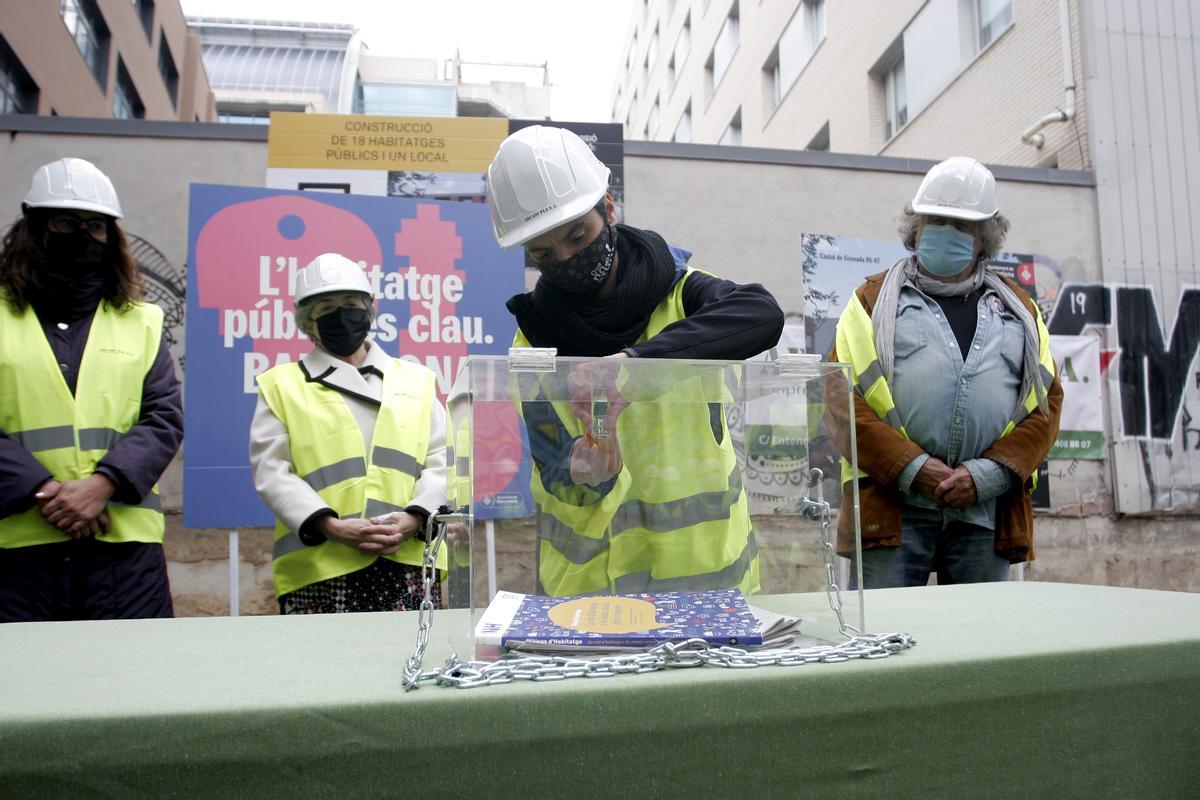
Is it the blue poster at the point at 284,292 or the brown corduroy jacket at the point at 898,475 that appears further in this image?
the blue poster at the point at 284,292

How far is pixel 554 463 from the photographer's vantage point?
3.85ft

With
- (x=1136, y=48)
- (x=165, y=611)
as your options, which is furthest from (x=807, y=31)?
(x=165, y=611)

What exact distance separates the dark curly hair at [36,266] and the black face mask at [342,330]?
57 cm

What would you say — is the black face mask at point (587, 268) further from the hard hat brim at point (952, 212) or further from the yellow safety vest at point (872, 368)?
the hard hat brim at point (952, 212)

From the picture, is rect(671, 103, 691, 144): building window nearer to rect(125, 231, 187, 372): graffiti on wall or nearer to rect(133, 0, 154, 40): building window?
rect(133, 0, 154, 40): building window

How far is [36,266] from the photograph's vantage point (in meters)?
2.40

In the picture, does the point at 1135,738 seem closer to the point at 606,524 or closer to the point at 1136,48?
the point at 606,524

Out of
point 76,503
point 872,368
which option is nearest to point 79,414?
point 76,503

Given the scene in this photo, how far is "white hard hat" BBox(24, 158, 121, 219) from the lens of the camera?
96.7 inches

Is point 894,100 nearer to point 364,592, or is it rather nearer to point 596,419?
point 364,592

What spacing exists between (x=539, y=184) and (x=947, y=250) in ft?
5.68

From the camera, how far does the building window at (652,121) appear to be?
28203mm

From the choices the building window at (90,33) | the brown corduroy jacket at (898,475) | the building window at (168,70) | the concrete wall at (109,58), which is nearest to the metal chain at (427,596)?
the brown corduroy jacket at (898,475)

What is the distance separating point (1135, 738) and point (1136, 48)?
6.58m
